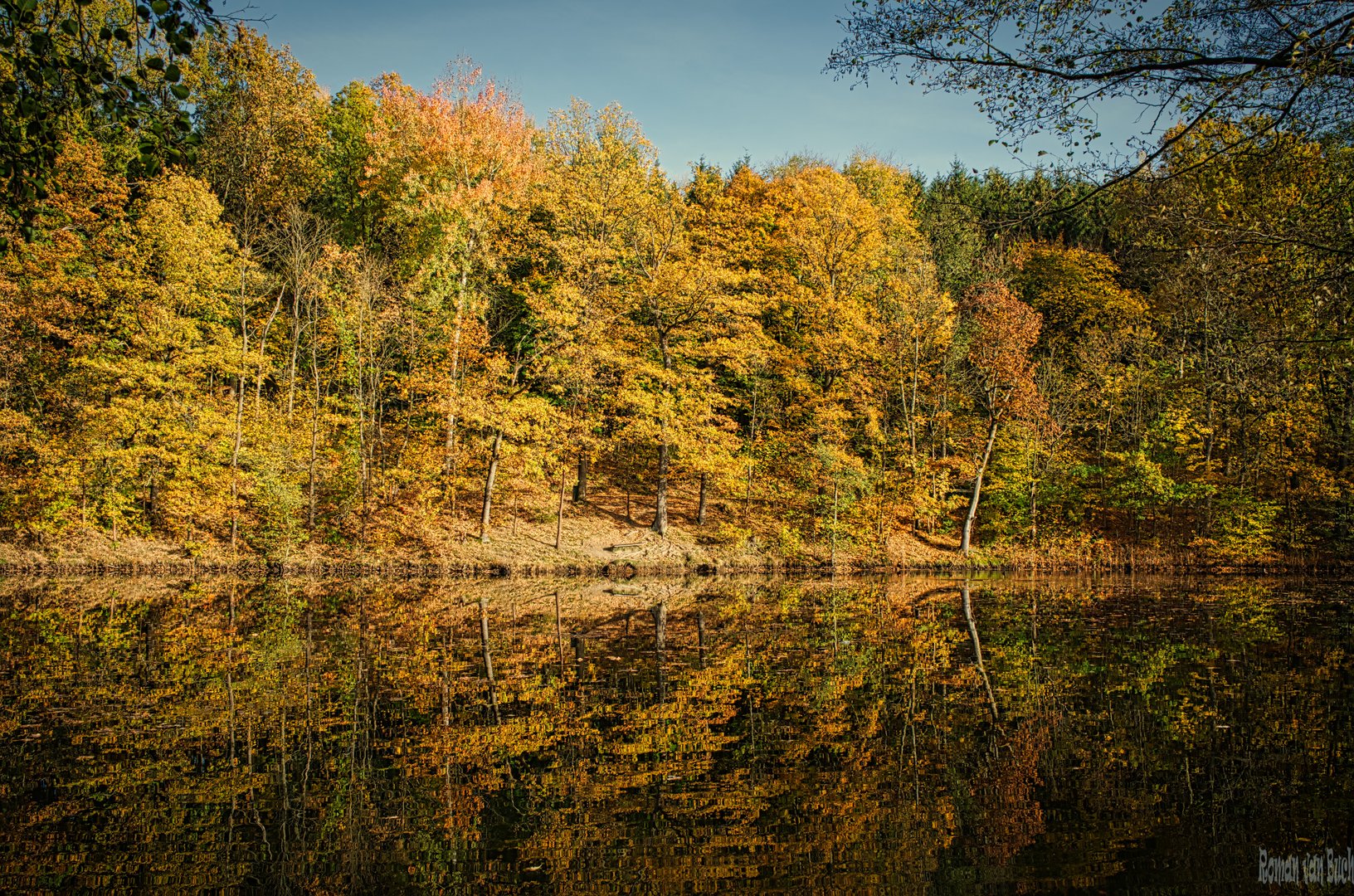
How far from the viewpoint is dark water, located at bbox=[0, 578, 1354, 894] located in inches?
205

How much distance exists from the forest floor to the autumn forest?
0.72ft

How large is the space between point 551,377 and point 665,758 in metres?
25.1

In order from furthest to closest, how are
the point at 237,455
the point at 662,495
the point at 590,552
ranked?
the point at 662,495 → the point at 590,552 → the point at 237,455

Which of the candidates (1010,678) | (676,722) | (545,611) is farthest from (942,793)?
(545,611)

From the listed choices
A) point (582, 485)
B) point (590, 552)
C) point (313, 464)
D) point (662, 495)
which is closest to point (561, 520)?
point (590, 552)

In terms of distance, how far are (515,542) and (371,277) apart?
11.4 m

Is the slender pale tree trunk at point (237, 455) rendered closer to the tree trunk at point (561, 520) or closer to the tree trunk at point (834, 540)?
the tree trunk at point (561, 520)

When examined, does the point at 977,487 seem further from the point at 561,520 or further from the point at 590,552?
the point at 561,520

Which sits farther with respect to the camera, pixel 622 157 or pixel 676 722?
pixel 622 157

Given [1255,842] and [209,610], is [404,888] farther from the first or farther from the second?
[209,610]

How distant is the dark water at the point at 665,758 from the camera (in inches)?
205

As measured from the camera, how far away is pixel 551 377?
103ft

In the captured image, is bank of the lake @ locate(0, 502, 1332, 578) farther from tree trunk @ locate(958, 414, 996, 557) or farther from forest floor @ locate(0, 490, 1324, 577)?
tree trunk @ locate(958, 414, 996, 557)

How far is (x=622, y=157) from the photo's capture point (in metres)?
31.1
